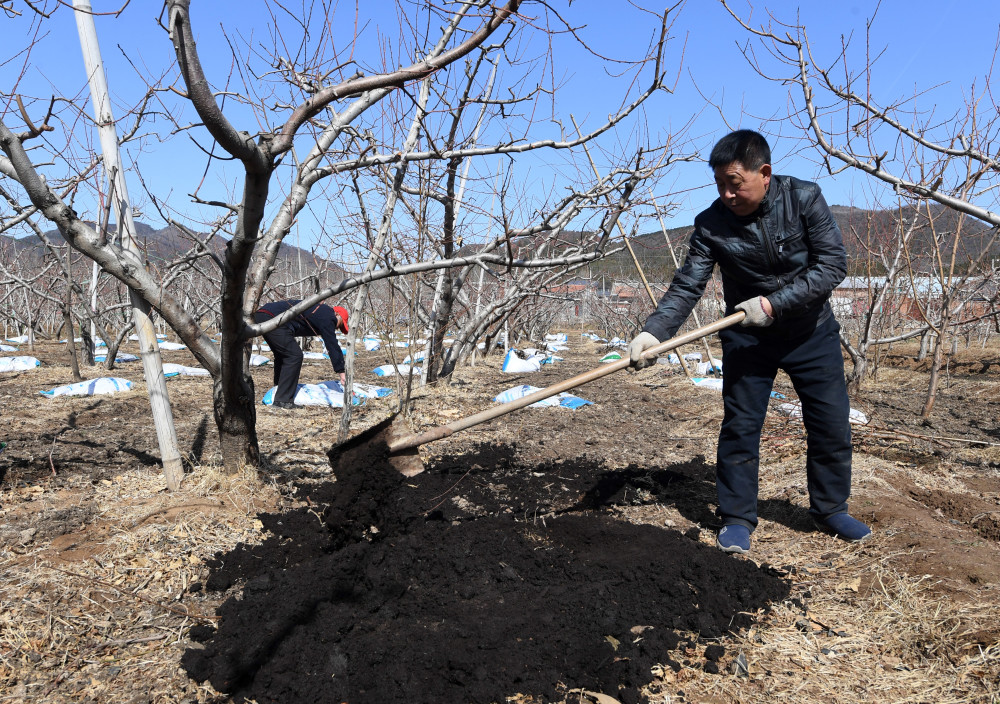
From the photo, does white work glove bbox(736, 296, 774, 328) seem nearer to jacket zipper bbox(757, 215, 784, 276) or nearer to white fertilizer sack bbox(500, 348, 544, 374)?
jacket zipper bbox(757, 215, 784, 276)

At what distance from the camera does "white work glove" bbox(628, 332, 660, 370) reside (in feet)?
9.21

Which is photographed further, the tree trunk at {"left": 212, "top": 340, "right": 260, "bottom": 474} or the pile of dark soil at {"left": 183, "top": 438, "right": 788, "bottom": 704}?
the tree trunk at {"left": 212, "top": 340, "right": 260, "bottom": 474}

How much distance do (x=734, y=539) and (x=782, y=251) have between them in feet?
4.37

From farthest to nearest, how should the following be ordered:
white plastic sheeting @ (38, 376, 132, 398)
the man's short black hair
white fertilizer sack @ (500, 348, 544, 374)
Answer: white fertilizer sack @ (500, 348, 544, 374)
white plastic sheeting @ (38, 376, 132, 398)
the man's short black hair

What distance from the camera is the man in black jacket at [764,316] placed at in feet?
8.67

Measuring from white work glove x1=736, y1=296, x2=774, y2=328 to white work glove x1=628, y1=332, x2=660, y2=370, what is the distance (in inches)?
16.2

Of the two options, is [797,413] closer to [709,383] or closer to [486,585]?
[709,383]

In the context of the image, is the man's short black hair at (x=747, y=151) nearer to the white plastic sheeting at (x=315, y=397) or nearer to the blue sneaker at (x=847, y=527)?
the blue sneaker at (x=847, y=527)

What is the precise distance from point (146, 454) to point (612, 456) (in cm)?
360

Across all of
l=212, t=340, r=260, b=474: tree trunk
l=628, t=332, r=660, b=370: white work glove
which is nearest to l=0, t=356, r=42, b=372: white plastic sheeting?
l=212, t=340, r=260, b=474: tree trunk

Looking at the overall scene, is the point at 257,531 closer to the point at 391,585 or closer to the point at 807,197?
the point at 391,585

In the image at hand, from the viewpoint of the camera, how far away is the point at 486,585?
2498 millimetres

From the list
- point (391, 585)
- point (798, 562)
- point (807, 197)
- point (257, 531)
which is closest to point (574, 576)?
point (391, 585)

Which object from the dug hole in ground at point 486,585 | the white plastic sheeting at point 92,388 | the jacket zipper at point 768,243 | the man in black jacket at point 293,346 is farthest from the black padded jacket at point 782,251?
the white plastic sheeting at point 92,388
